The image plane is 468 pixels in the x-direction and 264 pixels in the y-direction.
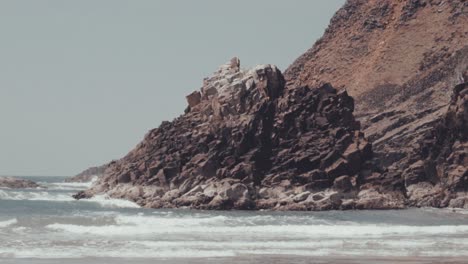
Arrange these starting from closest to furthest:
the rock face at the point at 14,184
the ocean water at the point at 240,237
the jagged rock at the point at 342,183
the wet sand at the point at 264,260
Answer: the wet sand at the point at 264,260 < the ocean water at the point at 240,237 < the jagged rock at the point at 342,183 < the rock face at the point at 14,184

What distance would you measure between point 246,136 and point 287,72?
100 m

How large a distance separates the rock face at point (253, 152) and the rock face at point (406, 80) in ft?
11.6

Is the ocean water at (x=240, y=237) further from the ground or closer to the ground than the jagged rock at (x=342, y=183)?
closer to the ground

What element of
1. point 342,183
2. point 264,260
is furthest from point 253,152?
point 264,260

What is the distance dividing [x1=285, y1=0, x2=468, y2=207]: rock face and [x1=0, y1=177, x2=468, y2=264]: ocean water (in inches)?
526

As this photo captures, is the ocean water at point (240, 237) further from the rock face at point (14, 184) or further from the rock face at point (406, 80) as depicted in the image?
the rock face at point (14, 184)

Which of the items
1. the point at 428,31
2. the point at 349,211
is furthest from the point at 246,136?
the point at 428,31

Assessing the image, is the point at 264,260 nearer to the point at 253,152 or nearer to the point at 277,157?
the point at 253,152

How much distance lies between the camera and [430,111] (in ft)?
401

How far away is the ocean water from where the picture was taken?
132ft

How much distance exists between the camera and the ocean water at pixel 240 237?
1587 inches

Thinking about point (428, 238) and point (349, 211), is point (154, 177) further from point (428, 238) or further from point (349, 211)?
point (428, 238)

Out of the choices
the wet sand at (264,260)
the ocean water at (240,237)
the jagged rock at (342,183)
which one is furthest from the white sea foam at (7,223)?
the jagged rock at (342,183)

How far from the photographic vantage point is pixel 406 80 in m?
147
